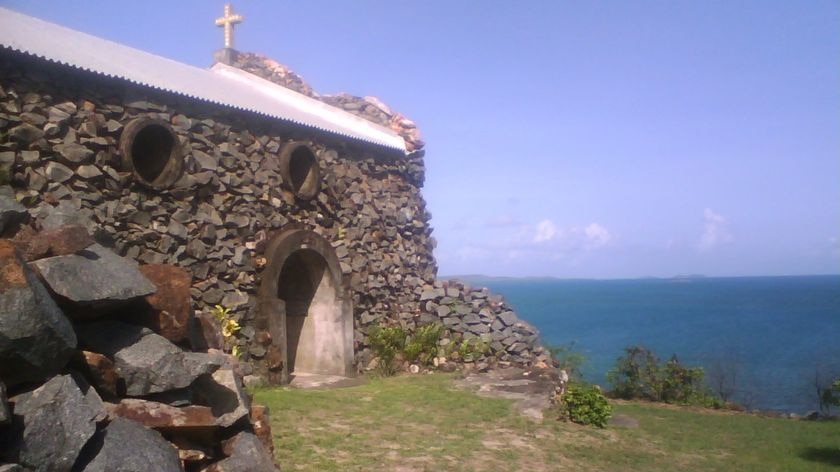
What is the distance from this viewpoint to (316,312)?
39.3 feet

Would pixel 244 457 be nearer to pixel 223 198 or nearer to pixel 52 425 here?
pixel 52 425

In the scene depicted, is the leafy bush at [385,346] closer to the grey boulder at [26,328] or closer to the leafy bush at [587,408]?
the leafy bush at [587,408]

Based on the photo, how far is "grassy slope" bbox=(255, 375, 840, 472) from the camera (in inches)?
259

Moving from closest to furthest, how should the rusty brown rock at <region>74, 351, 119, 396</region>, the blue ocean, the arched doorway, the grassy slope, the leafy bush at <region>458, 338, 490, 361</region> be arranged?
the rusty brown rock at <region>74, 351, 119, 396</region>, the grassy slope, the arched doorway, the leafy bush at <region>458, 338, 490, 361</region>, the blue ocean

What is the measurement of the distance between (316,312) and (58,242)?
789 cm

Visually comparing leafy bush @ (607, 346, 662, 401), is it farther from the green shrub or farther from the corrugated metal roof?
A: the corrugated metal roof

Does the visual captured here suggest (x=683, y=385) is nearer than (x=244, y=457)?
No

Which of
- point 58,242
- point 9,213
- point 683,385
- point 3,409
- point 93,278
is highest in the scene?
point 9,213

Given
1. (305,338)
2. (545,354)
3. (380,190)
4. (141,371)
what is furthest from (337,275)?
(141,371)

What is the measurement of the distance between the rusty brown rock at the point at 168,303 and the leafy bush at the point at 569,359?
9.89 metres

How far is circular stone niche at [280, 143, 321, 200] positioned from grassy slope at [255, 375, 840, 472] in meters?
3.37

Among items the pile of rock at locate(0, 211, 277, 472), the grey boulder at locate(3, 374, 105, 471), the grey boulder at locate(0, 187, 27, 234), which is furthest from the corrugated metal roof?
the grey boulder at locate(3, 374, 105, 471)

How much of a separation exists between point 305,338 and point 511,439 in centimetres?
552

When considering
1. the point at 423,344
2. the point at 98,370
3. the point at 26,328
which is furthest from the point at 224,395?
the point at 423,344
